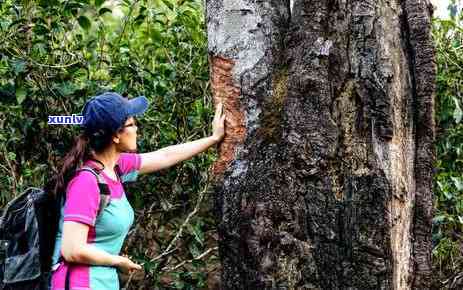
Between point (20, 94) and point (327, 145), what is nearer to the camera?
point (327, 145)

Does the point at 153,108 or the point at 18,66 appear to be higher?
the point at 18,66

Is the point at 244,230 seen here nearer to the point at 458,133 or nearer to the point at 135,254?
the point at 135,254

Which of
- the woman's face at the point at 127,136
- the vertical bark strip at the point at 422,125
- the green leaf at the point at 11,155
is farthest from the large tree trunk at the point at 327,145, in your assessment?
the green leaf at the point at 11,155

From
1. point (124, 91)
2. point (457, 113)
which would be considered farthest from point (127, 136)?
point (457, 113)

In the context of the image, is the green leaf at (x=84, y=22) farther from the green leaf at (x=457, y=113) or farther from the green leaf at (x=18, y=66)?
the green leaf at (x=457, y=113)

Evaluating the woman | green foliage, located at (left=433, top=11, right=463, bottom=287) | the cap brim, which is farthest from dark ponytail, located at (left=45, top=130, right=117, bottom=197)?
green foliage, located at (left=433, top=11, right=463, bottom=287)

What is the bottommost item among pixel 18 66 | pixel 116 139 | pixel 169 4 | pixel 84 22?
pixel 116 139

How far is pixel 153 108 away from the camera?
440cm

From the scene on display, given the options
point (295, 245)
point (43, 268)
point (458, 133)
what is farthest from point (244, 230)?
point (458, 133)

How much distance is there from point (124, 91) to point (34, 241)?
51.4 inches

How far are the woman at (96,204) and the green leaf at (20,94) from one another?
97 cm

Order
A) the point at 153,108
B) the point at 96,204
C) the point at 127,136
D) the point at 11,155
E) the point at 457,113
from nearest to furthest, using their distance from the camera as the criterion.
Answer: the point at 96,204 → the point at 127,136 → the point at 11,155 → the point at 457,113 → the point at 153,108

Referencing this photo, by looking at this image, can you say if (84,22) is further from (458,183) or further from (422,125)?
(458,183)

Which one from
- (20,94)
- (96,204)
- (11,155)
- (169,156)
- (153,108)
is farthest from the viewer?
(153,108)
